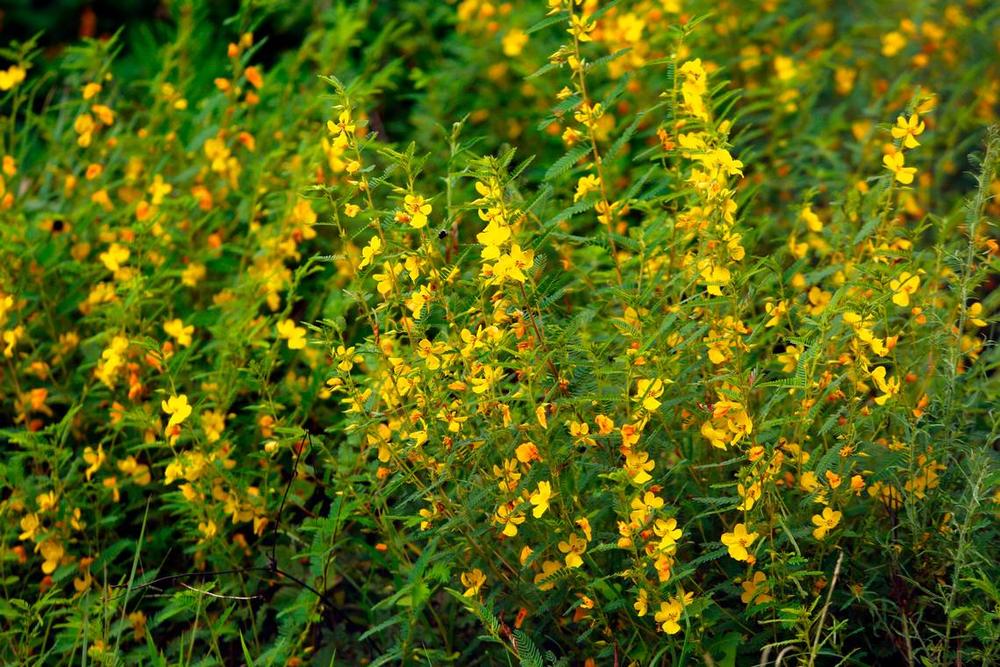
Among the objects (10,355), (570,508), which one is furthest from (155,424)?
(570,508)

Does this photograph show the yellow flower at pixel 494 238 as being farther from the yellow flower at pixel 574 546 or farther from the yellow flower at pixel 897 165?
the yellow flower at pixel 897 165

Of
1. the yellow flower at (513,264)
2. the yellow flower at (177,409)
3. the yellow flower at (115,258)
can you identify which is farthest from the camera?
the yellow flower at (115,258)

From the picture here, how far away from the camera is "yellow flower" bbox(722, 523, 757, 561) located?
1934mm

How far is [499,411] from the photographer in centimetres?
211

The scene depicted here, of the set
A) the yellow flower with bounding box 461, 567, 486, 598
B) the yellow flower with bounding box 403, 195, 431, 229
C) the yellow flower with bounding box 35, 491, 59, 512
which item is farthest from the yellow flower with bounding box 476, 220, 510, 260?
the yellow flower with bounding box 35, 491, 59, 512

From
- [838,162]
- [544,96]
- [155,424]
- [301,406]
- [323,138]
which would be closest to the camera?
[155,424]

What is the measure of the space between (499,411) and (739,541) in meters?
0.45

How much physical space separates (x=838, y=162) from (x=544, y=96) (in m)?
1.03

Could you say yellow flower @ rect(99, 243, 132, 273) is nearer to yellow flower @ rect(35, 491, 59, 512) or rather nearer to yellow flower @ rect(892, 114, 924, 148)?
yellow flower @ rect(35, 491, 59, 512)

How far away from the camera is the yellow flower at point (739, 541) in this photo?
193 cm

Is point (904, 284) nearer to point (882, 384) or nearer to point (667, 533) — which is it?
point (882, 384)

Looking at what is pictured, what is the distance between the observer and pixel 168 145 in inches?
134

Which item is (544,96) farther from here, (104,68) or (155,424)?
(155,424)

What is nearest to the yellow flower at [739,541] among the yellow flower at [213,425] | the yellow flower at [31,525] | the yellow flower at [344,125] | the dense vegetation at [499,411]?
the dense vegetation at [499,411]
